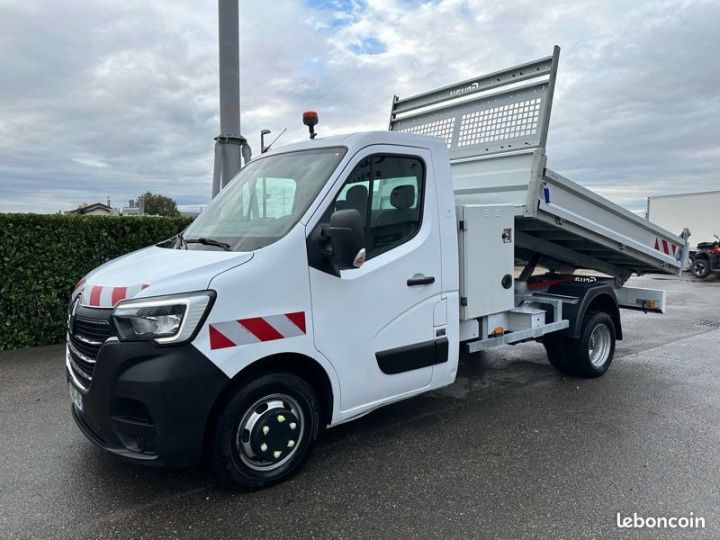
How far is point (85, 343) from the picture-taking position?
3061 millimetres

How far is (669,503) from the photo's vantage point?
10.2 feet

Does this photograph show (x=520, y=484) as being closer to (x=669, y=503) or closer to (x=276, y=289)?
(x=669, y=503)

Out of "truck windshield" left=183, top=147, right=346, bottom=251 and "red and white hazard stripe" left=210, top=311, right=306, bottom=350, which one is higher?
"truck windshield" left=183, top=147, right=346, bottom=251

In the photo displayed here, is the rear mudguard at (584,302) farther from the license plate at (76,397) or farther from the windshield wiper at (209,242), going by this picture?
the license plate at (76,397)

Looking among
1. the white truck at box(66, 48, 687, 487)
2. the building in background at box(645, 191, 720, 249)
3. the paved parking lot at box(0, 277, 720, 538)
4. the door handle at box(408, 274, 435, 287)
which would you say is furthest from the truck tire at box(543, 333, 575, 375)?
the building in background at box(645, 191, 720, 249)

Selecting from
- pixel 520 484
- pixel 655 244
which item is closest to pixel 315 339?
pixel 520 484

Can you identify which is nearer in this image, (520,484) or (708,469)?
(520,484)

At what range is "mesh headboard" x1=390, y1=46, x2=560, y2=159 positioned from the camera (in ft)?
15.2

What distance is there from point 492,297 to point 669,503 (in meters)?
1.94

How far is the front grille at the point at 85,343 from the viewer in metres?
2.95

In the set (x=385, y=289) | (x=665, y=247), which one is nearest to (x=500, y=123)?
(x=385, y=289)

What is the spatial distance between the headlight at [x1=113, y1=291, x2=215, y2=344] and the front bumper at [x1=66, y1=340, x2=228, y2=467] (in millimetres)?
55

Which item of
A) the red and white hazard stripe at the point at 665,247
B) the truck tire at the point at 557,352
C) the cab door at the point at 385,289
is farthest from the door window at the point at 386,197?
the red and white hazard stripe at the point at 665,247

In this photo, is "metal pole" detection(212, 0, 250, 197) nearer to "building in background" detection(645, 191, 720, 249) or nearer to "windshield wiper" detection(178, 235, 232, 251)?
"windshield wiper" detection(178, 235, 232, 251)
